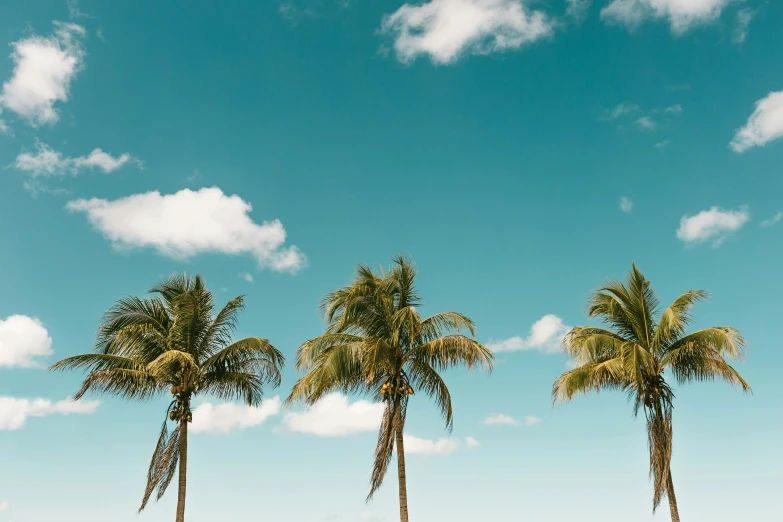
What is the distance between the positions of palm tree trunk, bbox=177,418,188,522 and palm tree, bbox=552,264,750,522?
13.8 metres

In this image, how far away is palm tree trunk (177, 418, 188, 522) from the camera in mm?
24422

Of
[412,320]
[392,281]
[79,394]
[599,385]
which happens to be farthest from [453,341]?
[79,394]

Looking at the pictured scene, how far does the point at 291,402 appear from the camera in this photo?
25016 millimetres

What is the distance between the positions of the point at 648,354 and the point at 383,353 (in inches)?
363

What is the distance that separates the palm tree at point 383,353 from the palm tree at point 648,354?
403 cm

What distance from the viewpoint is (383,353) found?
24453 millimetres

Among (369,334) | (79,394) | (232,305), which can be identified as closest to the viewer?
(79,394)

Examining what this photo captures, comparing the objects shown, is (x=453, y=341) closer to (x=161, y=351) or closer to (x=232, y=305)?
(x=232, y=305)

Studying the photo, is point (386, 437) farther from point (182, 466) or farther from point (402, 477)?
point (182, 466)

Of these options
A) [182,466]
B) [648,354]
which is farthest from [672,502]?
[182,466]

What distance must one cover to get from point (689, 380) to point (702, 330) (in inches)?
85.3

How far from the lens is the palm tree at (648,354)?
24.2 meters

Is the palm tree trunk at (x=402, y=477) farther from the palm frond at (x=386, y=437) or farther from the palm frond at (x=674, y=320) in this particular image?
the palm frond at (x=674, y=320)

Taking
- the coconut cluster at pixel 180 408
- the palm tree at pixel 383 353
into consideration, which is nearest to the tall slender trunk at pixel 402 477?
the palm tree at pixel 383 353
